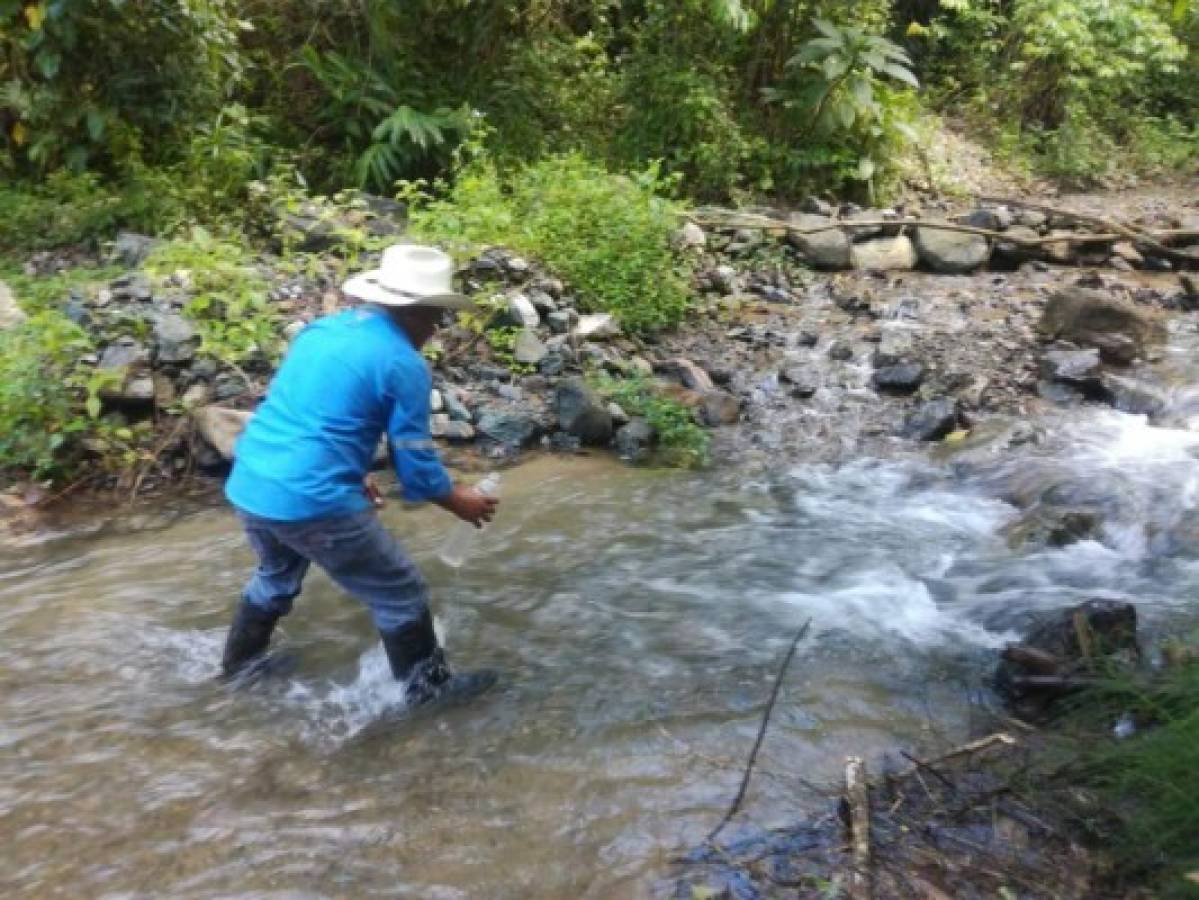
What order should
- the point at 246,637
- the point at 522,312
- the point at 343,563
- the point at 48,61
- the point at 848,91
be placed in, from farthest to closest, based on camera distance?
the point at 848,91 → the point at 48,61 → the point at 522,312 → the point at 246,637 → the point at 343,563

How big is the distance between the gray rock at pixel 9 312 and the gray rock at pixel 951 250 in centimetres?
867

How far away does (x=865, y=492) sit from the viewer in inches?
255

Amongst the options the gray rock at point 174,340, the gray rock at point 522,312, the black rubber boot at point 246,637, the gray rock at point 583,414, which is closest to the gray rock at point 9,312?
the gray rock at point 174,340

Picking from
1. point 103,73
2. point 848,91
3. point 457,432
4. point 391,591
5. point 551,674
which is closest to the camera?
point 391,591

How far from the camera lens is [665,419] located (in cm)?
705

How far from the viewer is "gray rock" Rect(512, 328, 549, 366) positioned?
755 centimetres

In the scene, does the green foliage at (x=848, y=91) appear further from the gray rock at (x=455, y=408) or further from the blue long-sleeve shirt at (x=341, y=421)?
the blue long-sleeve shirt at (x=341, y=421)

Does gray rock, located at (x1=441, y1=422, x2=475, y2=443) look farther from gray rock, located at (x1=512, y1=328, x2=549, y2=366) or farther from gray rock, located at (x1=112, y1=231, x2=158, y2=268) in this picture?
gray rock, located at (x1=112, y1=231, x2=158, y2=268)

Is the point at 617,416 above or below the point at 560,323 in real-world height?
below

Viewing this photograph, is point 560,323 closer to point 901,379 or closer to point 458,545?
point 901,379

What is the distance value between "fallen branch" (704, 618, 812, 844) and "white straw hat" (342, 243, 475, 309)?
188 centimetres

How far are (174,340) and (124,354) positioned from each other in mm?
317

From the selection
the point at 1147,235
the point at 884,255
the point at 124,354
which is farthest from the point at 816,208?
the point at 124,354

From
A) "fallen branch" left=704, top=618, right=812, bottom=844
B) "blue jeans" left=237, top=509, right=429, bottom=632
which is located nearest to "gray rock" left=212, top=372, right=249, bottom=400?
"blue jeans" left=237, top=509, right=429, bottom=632
